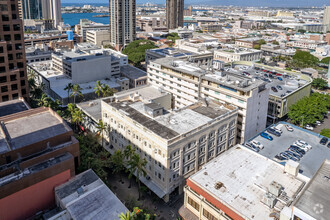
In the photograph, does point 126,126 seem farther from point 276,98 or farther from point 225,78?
point 276,98

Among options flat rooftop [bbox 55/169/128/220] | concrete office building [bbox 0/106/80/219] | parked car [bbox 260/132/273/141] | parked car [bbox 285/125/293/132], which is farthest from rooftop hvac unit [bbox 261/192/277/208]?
parked car [bbox 285/125/293/132]

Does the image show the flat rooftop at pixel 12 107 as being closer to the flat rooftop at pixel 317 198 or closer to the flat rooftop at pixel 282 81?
the flat rooftop at pixel 317 198

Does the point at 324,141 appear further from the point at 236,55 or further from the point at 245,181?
the point at 236,55

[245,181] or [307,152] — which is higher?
[245,181]

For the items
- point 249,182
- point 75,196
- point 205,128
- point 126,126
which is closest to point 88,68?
point 126,126

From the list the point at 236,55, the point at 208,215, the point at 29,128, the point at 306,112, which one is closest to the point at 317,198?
the point at 208,215

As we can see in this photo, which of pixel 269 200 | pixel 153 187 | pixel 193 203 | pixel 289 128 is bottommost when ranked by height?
pixel 153 187

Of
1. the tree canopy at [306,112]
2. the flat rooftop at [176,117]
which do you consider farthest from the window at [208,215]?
the tree canopy at [306,112]
